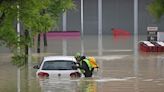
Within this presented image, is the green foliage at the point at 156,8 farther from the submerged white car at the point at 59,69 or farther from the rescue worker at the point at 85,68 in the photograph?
the rescue worker at the point at 85,68

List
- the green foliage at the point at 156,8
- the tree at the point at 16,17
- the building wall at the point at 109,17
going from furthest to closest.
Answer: the building wall at the point at 109,17 < the tree at the point at 16,17 < the green foliage at the point at 156,8

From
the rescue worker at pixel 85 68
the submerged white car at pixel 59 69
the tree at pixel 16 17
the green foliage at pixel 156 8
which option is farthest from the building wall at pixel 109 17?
the green foliage at pixel 156 8

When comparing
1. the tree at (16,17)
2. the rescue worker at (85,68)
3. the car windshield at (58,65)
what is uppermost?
the tree at (16,17)

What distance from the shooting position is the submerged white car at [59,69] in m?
19.1

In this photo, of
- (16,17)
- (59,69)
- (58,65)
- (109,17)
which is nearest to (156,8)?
(16,17)

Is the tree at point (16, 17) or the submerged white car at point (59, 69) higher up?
the tree at point (16, 17)

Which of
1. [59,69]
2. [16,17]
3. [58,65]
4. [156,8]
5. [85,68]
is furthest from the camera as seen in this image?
[85,68]

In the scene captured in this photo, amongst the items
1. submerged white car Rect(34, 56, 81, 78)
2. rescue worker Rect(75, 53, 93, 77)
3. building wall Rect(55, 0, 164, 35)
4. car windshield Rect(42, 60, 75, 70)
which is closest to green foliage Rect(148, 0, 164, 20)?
submerged white car Rect(34, 56, 81, 78)

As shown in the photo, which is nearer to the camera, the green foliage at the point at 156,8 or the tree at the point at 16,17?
the green foliage at the point at 156,8

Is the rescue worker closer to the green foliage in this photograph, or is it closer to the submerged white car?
the submerged white car

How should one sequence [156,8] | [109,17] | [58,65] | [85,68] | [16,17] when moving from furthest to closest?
[109,17] < [85,68] < [58,65] < [16,17] < [156,8]

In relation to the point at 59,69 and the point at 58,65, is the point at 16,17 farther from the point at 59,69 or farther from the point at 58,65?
the point at 58,65

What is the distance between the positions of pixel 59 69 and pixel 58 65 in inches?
8.3

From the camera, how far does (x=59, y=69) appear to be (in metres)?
19.3
